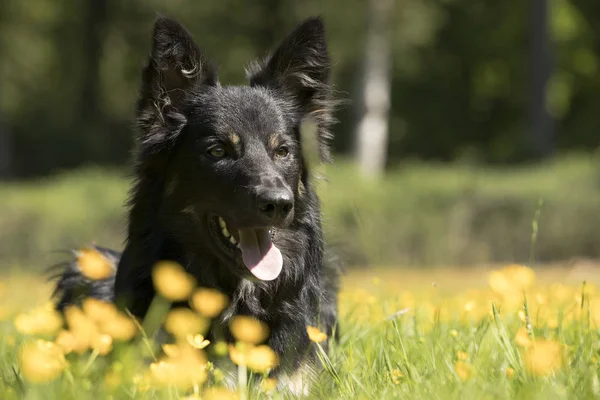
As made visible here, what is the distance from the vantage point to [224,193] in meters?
3.81

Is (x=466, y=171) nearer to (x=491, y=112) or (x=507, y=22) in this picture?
(x=507, y=22)

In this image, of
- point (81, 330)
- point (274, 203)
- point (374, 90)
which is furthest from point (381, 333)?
point (374, 90)

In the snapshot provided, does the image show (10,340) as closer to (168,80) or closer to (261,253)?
(261,253)

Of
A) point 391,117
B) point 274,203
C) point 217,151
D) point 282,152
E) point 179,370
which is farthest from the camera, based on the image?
point 391,117

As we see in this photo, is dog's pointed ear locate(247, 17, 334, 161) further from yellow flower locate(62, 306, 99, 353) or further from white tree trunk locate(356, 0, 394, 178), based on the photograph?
white tree trunk locate(356, 0, 394, 178)

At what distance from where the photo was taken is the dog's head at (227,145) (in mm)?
3740

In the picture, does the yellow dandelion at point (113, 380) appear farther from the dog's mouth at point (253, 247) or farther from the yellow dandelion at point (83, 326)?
the dog's mouth at point (253, 247)

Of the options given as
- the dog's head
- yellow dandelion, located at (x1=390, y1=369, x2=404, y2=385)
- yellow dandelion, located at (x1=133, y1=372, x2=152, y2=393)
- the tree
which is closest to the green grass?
the dog's head

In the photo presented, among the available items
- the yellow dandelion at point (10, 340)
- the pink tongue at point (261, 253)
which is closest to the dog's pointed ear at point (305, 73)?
the pink tongue at point (261, 253)

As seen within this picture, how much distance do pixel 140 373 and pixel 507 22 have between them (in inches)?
1121

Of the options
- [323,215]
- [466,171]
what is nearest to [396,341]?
[323,215]

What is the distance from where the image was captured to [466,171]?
14273 millimetres

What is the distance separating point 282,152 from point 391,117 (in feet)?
95.8

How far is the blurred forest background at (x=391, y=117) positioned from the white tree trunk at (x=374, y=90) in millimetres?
40
